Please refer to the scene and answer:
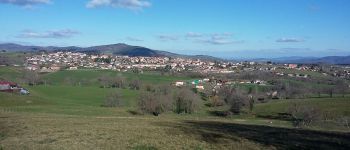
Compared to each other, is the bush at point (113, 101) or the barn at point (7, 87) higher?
the barn at point (7, 87)

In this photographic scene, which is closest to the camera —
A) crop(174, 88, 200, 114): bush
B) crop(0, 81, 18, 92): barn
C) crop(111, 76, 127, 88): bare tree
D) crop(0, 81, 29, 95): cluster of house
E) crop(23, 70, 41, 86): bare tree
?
crop(174, 88, 200, 114): bush

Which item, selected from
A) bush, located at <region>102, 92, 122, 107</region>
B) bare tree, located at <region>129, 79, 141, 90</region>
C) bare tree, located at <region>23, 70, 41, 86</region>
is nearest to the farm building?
bare tree, located at <region>23, 70, 41, 86</region>

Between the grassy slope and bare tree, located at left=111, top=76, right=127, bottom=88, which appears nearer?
the grassy slope

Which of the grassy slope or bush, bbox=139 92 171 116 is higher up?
bush, bbox=139 92 171 116

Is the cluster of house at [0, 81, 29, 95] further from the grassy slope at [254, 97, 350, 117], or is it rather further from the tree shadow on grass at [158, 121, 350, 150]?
the tree shadow on grass at [158, 121, 350, 150]

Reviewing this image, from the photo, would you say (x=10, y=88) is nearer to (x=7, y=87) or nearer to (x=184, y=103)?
(x=7, y=87)

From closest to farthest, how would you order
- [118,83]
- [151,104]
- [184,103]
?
1. [151,104]
2. [184,103]
3. [118,83]

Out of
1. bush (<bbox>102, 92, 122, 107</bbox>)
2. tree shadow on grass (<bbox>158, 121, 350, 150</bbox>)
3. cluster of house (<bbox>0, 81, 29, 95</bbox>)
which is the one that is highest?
tree shadow on grass (<bbox>158, 121, 350, 150</bbox>)

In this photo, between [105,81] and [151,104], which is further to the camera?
[105,81]

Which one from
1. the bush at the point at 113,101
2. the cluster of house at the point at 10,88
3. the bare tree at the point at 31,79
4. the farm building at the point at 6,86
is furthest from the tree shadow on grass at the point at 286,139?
the bare tree at the point at 31,79

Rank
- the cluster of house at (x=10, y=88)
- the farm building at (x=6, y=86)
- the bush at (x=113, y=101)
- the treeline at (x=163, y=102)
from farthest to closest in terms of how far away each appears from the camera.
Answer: the farm building at (x=6, y=86) < the cluster of house at (x=10, y=88) < the bush at (x=113, y=101) < the treeline at (x=163, y=102)

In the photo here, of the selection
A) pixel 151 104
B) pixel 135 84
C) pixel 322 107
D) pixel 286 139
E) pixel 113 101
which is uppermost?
pixel 286 139

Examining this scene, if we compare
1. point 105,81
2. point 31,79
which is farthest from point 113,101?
point 31,79

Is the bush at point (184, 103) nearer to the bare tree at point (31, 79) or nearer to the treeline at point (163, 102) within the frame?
the treeline at point (163, 102)
